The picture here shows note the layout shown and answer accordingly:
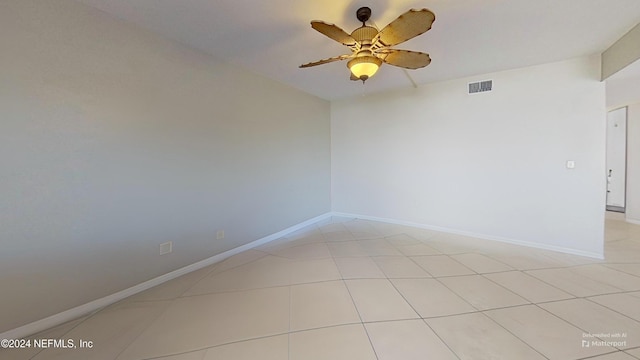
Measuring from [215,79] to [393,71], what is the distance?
2514 millimetres

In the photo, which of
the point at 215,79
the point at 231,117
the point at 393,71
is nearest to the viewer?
the point at 215,79

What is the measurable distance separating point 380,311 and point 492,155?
3159 millimetres

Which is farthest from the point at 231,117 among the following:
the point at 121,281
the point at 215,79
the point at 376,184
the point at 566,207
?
the point at 566,207

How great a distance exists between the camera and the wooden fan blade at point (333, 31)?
1.68 m

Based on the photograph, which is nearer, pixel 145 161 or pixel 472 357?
pixel 472 357

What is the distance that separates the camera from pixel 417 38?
2557 mm

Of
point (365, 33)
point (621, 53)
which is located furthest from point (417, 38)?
point (621, 53)

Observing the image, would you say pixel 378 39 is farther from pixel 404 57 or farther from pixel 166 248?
pixel 166 248

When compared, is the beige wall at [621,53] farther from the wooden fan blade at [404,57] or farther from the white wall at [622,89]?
the wooden fan blade at [404,57]

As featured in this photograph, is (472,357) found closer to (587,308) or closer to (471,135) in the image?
(587,308)

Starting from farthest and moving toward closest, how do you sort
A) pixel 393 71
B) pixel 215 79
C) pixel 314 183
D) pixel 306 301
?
pixel 314 183, pixel 393 71, pixel 215 79, pixel 306 301

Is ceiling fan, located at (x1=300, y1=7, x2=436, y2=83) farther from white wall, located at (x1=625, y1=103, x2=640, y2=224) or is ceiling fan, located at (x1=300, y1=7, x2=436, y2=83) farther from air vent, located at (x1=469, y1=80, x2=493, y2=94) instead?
white wall, located at (x1=625, y1=103, x2=640, y2=224)

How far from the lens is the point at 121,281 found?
86.6 inches

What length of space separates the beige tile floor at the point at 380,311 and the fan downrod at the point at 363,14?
8.21ft
